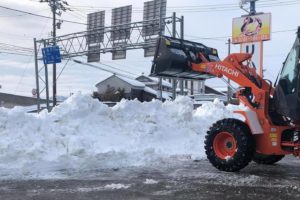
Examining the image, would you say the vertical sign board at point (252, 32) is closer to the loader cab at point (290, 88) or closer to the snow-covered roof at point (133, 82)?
the loader cab at point (290, 88)

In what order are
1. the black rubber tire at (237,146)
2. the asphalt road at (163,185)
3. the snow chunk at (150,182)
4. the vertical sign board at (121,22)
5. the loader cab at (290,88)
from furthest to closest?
1. the vertical sign board at (121,22)
2. the black rubber tire at (237,146)
3. the loader cab at (290,88)
4. the snow chunk at (150,182)
5. the asphalt road at (163,185)

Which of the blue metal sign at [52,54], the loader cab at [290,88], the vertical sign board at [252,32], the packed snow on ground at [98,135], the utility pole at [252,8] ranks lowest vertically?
the packed snow on ground at [98,135]

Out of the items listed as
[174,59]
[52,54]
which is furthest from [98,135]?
[52,54]

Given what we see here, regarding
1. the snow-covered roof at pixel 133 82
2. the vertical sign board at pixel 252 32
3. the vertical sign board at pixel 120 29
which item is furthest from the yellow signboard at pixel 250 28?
the snow-covered roof at pixel 133 82

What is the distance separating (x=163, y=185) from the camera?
873 centimetres

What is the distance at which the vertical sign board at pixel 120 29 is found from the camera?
34781 mm

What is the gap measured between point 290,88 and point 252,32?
1927cm

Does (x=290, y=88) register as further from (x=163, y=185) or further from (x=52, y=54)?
(x=52, y=54)

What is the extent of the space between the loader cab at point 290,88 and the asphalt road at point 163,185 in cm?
129

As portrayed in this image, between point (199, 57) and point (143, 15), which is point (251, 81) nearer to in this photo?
point (199, 57)

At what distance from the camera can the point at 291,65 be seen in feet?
32.0

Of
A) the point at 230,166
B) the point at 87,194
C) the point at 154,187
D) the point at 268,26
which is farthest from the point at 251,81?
the point at 268,26

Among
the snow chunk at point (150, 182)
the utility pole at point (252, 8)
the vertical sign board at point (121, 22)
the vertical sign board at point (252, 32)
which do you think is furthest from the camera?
the vertical sign board at point (121, 22)

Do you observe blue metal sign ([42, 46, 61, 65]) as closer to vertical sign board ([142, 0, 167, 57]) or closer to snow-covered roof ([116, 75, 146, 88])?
vertical sign board ([142, 0, 167, 57])
